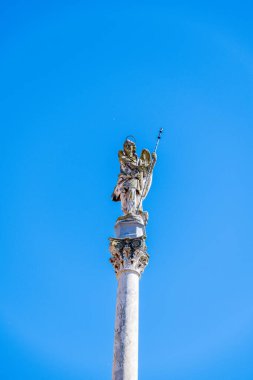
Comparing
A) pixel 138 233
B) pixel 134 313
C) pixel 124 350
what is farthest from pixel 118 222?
pixel 124 350

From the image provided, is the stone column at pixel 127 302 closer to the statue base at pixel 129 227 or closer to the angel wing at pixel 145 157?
the statue base at pixel 129 227

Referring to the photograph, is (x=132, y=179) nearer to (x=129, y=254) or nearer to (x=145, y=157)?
(x=145, y=157)

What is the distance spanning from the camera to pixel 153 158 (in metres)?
21.6

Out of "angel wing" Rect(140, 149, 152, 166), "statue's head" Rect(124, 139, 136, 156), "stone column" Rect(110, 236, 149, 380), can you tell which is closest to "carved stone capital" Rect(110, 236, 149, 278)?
"stone column" Rect(110, 236, 149, 380)

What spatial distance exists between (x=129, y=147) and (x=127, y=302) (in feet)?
21.5

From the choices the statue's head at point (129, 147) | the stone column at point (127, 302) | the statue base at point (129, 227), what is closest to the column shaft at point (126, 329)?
the stone column at point (127, 302)

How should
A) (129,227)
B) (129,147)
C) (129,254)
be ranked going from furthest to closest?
(129,147)
(129,227)
(129,254)

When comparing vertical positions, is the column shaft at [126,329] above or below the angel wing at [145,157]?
below

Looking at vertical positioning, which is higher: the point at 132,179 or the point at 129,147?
the point at 129,147

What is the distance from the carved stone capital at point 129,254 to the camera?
18.1 m

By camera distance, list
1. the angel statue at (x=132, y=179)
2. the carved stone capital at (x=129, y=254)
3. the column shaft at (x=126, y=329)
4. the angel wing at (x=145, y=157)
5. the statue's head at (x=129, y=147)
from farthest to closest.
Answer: the statue's head at (x=129, y=147) → the angel wing at (x=145, y=157) → the angel statue at (x=132, y=179) → the carved stone capital at (x=129, y=254) → the column shaft at (x=126, y=329)

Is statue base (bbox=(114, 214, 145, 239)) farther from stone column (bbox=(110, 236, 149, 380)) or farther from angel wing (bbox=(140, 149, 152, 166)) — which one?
angel wing (bbox=(140, 149, 152, 166))

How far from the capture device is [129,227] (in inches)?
752

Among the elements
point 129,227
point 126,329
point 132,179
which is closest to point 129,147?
point 132,179
